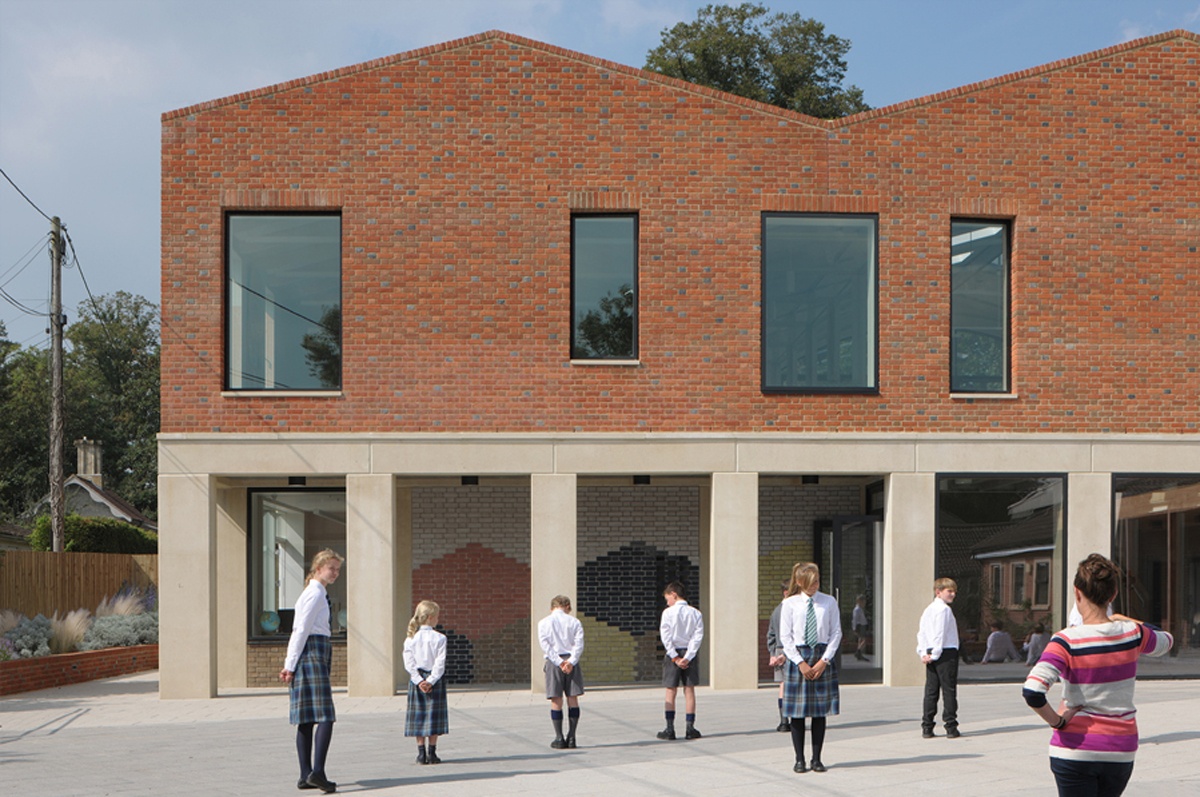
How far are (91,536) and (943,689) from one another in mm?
25355

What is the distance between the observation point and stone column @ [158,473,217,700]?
18375mm

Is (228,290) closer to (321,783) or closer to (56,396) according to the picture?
(321,783)

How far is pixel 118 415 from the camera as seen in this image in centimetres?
6781

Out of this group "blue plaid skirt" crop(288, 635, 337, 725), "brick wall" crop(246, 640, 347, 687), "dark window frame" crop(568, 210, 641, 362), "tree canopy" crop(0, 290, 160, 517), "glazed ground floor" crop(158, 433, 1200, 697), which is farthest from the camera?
"tree canopy" crop(0, 290, 160, 517)

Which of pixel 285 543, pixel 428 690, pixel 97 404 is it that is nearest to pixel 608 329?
pixel 285 543

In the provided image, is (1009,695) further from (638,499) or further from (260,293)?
(260,293)

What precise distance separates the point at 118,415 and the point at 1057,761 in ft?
218

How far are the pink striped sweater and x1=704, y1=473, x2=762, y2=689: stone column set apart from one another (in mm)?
12220

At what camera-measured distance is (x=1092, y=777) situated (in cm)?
626

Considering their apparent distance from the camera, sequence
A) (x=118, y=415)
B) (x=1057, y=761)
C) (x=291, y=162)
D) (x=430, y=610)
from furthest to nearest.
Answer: (x=118, y=415)
(x=291, y=162)
(x=430, y=610)
(x=1057, y=761)

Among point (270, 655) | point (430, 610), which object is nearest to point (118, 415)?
point (270, 655)

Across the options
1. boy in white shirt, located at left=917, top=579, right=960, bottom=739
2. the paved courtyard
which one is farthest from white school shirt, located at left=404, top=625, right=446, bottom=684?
boy in white shirt, located at left=917, top=579, right=960, bottom=739

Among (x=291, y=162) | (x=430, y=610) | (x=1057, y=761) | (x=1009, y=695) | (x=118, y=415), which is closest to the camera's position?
(x=1057, y=761)

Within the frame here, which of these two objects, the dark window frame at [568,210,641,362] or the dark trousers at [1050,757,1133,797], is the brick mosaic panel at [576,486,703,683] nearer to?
the dark window frame at [568,210,641,362]
